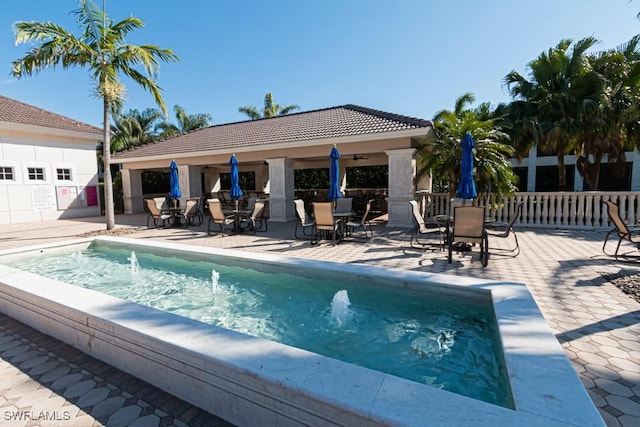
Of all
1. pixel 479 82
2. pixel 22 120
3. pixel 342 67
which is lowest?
pixel 22 120

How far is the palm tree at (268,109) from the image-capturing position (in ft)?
109

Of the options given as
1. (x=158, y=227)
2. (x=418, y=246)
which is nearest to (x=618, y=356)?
(x=418, y=246)

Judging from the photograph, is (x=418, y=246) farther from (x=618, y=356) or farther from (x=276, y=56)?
(x=276, y=56)

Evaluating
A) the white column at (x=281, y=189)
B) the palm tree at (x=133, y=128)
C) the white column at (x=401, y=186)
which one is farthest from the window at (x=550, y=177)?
the palm tree at (x=133, y=128)

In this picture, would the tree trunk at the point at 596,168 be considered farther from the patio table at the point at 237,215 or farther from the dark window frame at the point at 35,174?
the dark window frame at the point at 35,174

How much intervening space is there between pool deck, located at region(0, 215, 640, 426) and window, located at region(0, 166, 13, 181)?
49.5ft

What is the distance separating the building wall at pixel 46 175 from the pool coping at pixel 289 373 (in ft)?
52.2

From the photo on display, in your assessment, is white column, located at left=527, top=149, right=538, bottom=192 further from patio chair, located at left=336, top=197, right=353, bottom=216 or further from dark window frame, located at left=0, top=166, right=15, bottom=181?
dark window frame, located at left=0, top=166, right=15, bottom=181

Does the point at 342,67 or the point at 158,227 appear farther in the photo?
the point at 342,67

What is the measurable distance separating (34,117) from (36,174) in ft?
10.8

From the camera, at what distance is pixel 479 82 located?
14805 millimetres

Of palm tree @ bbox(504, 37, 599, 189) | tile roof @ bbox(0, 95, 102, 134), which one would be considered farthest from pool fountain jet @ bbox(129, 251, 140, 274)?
palm tree @ bbox(504, 37, 599, 189)

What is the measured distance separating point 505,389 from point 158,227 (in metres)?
12.9

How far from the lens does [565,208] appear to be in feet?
35.2
